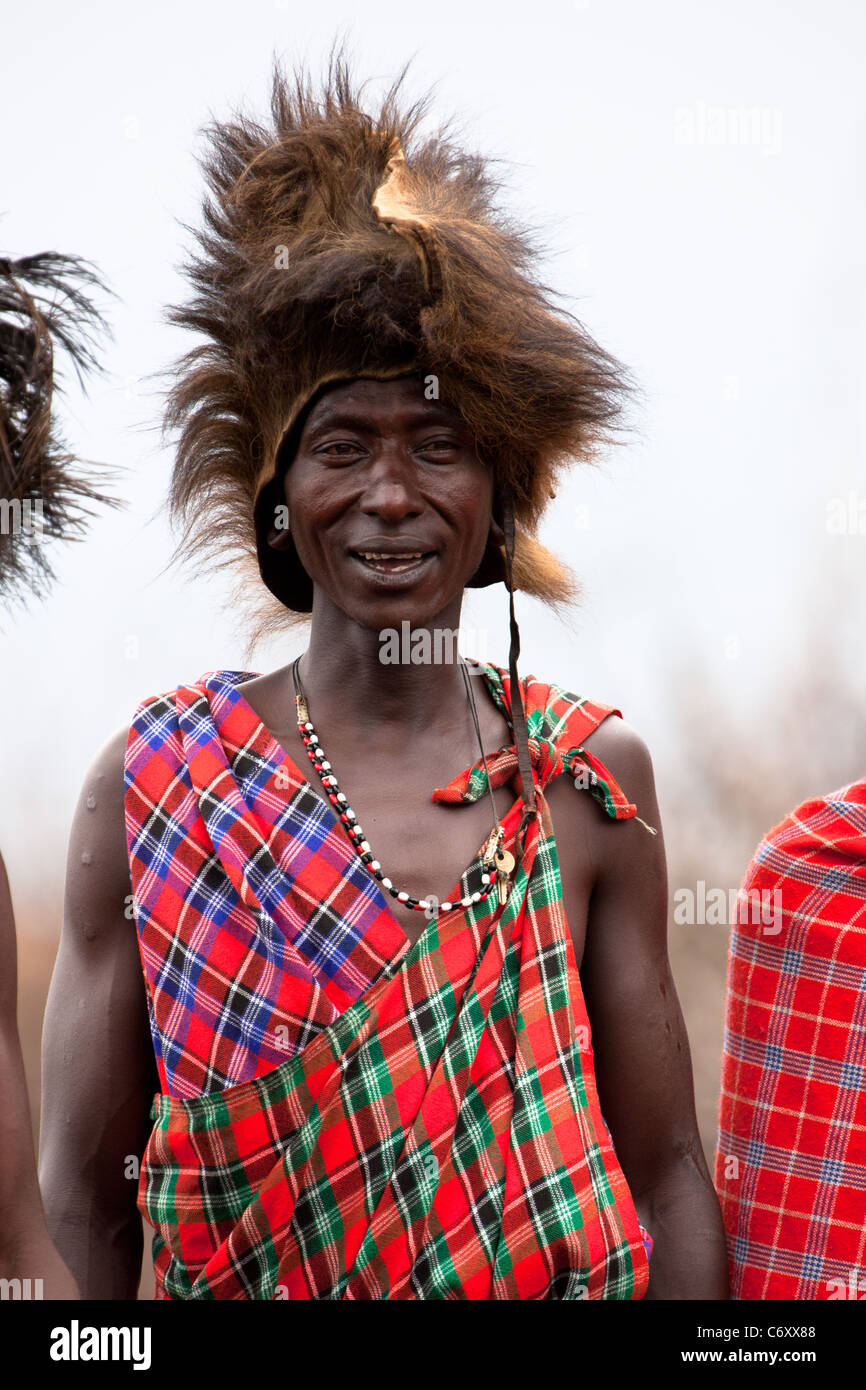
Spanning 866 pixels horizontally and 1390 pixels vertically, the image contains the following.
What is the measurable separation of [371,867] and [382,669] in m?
0.35

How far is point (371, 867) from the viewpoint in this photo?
2713 mm

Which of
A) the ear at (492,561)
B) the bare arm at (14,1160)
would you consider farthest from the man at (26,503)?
the ear at (492,561)

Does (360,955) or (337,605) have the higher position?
(337,605)

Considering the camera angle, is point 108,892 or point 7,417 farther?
point 108,892

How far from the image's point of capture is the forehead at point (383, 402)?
269 cm

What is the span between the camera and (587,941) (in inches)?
115

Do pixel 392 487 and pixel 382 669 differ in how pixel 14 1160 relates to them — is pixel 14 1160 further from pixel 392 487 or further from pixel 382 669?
pixel 392 487

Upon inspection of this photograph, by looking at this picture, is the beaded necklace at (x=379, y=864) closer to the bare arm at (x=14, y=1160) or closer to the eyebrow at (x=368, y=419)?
the eyebrow at (x=368, y=419)

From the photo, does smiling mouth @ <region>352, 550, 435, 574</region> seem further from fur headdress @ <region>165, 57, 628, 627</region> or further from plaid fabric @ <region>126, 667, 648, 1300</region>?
plaid fabric @ <region>126, 667, 648, 1300</region>

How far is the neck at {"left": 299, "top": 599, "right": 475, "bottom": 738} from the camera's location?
2850 mm

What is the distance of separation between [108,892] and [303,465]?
0.77 meters

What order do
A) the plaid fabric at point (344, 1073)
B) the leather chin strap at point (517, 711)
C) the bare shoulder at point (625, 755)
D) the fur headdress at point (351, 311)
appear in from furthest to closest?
1. the bare shoulder at point (625, 755)
2. the leather chin strap at point (517, 711)
3. the fur headdress at point (351, 311)
4. the plaid fabric at point (344, 1073)
